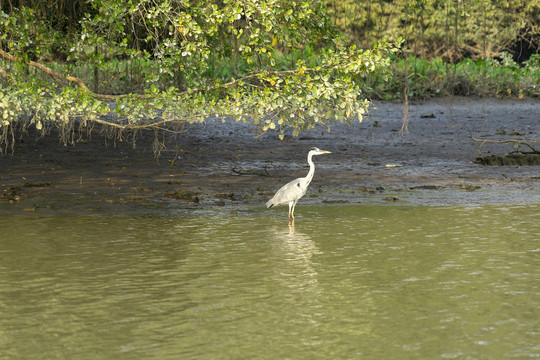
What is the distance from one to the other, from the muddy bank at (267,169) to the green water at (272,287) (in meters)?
1.75

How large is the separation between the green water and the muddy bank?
1745 millimetres

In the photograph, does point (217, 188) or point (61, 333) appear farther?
point (217, 188)

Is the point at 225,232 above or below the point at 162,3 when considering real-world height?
below

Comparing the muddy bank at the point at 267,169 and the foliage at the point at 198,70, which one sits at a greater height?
the foliage at the point at 198,70

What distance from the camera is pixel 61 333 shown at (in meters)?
6.50

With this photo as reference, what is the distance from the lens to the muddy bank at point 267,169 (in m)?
13.5

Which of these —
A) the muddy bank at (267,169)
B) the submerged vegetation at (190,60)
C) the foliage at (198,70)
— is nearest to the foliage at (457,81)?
the muddy bank at (267,169)

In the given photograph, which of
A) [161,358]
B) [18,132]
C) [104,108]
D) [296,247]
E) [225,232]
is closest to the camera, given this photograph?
[161,358]

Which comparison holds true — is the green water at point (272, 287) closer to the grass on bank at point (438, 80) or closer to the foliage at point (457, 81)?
the grass on bank at point (438, 80)

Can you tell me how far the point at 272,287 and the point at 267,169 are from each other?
9.02 meters

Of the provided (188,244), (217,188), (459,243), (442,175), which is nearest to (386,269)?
(459,243)

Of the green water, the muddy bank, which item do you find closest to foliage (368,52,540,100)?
the muddy bank

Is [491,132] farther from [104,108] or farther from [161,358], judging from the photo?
[161,358]

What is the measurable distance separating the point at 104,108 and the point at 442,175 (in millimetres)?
6907
